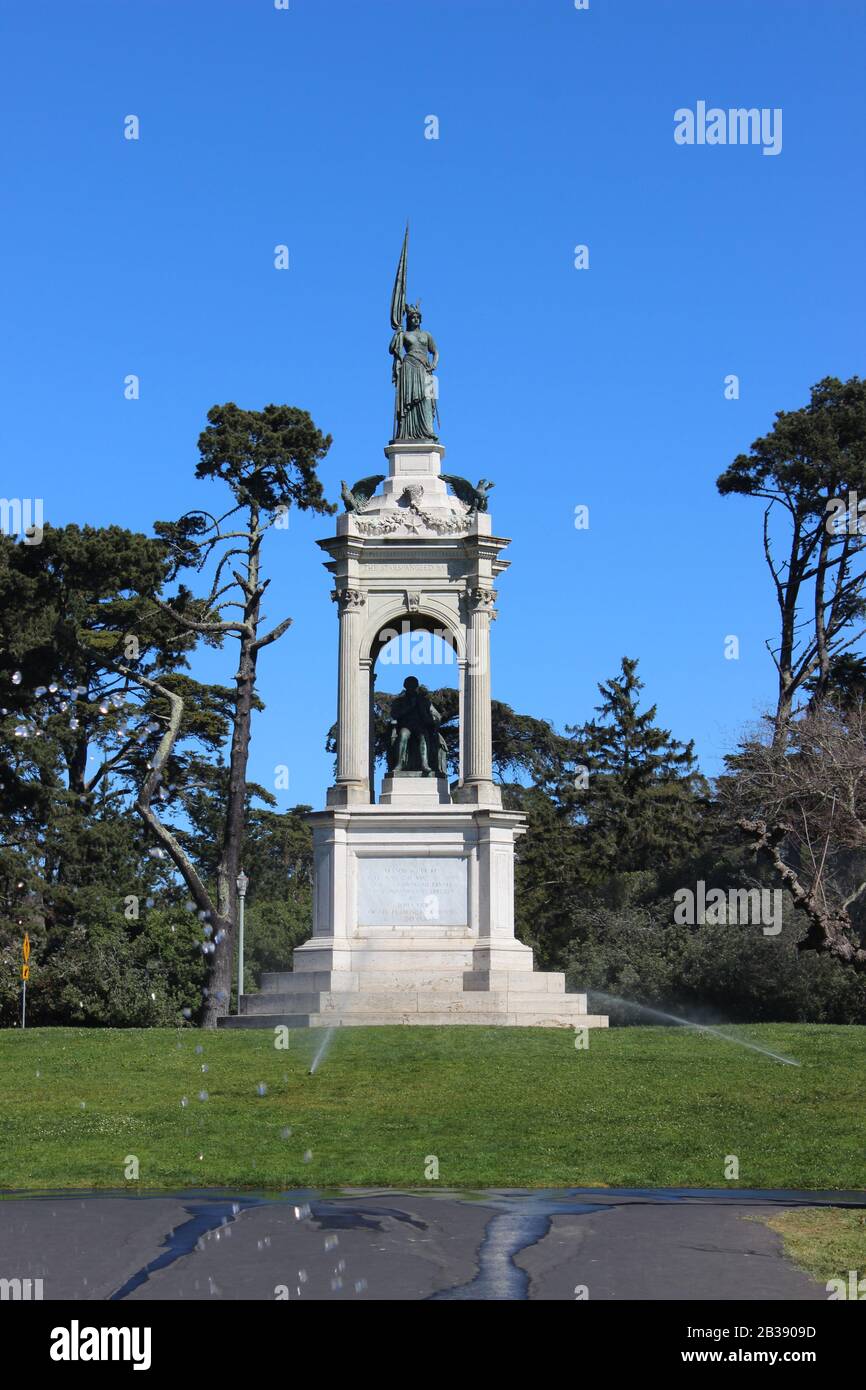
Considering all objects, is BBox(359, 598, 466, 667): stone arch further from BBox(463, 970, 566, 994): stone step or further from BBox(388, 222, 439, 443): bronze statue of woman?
BBox(463, 970, 566, 994): stone step

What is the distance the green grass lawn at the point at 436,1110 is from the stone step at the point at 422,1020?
1185 mm

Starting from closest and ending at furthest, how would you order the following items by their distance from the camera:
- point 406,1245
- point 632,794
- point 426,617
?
point 406,1245
point 426,617
point 632,794

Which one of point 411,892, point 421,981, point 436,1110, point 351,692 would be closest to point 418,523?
point 351,692

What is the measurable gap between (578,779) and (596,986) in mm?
15239

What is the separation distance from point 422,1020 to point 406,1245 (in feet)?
56.6

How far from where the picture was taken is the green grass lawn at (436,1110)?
56.2 ft

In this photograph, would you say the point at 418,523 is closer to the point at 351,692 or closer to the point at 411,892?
the point at 351,692

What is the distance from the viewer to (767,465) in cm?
6131

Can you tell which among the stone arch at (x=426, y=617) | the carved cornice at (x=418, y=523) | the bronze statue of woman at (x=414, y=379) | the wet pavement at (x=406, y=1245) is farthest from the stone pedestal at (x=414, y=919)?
the wet pavement at (x=406, y=1245)

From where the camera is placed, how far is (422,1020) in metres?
29.3

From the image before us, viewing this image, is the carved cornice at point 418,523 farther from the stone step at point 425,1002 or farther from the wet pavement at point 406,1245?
the wet pavement at point 406,1245

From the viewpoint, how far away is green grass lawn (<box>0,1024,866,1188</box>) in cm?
1712

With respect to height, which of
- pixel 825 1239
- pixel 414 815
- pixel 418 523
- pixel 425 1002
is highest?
pixel 418 523
